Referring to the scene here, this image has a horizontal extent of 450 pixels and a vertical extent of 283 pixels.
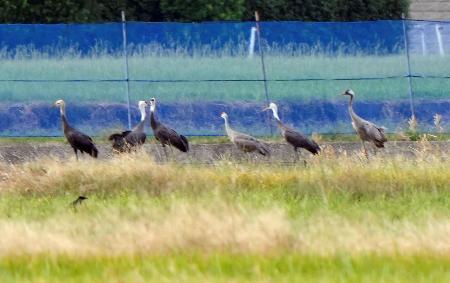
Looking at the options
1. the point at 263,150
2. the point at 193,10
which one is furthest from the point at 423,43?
the point at 193,10

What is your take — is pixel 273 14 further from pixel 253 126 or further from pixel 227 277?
pixel 227 277

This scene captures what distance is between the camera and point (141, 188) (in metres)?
15.4

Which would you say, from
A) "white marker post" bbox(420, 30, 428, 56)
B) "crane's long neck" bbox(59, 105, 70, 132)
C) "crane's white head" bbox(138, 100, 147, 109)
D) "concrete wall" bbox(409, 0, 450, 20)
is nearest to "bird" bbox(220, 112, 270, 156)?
"crane's white head" bbox(138, 100, 147, 109)

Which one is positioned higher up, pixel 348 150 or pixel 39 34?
pixel 39 34

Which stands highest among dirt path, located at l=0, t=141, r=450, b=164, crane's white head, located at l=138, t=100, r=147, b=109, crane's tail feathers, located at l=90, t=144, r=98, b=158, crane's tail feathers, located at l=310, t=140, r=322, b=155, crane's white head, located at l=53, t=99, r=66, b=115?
crane's white head, located at l=53, t=99, r=66, b=115

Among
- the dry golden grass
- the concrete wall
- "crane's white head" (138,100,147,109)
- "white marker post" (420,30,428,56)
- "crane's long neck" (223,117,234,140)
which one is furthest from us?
the concrete wall

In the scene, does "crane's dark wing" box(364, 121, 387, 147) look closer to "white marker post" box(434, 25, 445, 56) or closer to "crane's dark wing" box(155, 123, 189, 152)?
"crane's dark wing" box(155, 123, 189, 152)

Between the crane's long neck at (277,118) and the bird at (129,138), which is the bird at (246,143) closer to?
the crane's long neck at (277,118)

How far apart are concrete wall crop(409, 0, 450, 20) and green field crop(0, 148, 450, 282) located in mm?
29535

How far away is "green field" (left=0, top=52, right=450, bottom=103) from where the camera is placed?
72.1 feet

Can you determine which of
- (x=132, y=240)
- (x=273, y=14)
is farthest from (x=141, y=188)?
(x=273, y=14)

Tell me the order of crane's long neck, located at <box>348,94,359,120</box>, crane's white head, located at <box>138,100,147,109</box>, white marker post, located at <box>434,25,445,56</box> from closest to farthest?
crane's long neck, located at <box>348,94,359,120</box> < crane's white head, located at <box>138,100,147,109</box> < white marker post, located at <box>434,25,445,56</box>

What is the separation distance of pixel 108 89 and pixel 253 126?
2379 millimetres

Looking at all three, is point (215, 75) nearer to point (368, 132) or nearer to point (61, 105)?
point (61, 105)
